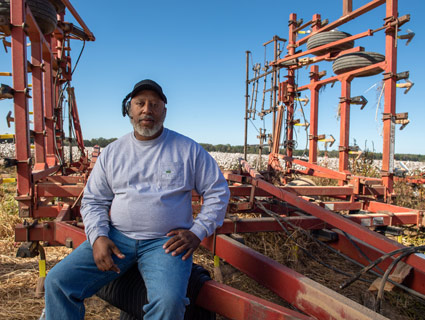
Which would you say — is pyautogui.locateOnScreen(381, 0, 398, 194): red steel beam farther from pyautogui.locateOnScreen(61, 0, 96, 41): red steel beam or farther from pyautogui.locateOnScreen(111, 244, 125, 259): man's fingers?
pyautogui.locateOnScreen(61, 0, 96, 41): red steel beam

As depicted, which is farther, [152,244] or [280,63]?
[280,63]

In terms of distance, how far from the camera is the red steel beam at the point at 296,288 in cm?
155

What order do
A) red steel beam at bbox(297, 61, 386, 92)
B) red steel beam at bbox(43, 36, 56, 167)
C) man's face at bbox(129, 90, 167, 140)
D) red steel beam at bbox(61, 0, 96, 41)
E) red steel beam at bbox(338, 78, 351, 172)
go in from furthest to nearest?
red steel beam at bbox(338, 78, 351, 172) < red steel beam at bbox(297, 61, 386, 92) < red steel beam at bbox(61, 0, 96, 41) < red steel beam at bbox(43, 36, 56, 167) < man's face at bbox(129, 90, 167, 140)

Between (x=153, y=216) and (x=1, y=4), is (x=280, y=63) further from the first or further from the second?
(x=153, y=216)

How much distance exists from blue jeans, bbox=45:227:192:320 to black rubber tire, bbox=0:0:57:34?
3.89 metres

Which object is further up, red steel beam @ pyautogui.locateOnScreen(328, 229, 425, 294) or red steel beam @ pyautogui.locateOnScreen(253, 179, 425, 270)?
red steel beam @ pyautogui.locateOnScreen(253, 179, 425, 270)

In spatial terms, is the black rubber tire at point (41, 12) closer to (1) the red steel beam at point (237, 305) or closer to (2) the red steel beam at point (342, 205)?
(1) the red steel beam at point (237, 305)

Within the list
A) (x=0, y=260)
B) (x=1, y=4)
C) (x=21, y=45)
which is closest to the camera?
(x=21, y=45)

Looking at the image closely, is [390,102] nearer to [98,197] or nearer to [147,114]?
[147,114]

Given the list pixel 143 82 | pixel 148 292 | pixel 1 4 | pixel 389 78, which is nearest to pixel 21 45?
pixel 1 4

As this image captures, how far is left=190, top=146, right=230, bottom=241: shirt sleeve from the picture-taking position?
2012mm

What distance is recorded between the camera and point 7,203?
6.26 metres

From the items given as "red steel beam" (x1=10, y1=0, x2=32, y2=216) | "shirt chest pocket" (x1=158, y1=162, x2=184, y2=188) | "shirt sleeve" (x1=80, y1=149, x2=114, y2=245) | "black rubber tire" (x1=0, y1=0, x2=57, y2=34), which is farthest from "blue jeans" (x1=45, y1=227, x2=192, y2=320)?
"black rubber tire" (x1=0, y1=0, x2=57, y2=34)

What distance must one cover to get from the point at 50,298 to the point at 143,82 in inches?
56.0
